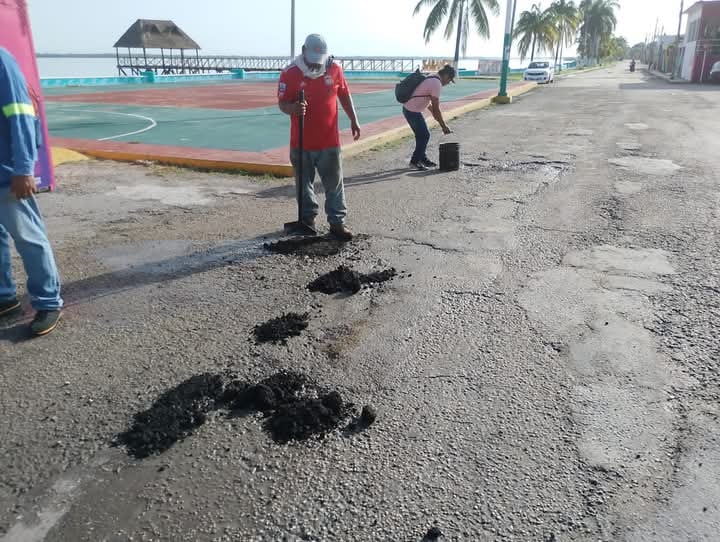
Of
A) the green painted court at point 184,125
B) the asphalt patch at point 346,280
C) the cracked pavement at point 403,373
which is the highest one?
the green painted court at point 184,125

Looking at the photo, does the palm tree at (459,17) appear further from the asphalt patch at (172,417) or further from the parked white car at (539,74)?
the asphalt patch at (172,417)

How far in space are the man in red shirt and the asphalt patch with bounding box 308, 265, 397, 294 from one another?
39.2 inches

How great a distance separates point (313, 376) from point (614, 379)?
1.73m

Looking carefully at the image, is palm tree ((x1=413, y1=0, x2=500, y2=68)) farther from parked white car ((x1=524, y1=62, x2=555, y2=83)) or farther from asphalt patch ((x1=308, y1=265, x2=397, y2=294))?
asphalt patch ((x1=308, y1=265, x2=397, y2=294))

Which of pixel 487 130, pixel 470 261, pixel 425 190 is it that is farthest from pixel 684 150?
pixel 470 261

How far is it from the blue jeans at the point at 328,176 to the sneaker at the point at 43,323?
8.61 ft

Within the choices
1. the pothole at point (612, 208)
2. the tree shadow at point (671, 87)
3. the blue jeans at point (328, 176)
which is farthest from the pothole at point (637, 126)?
the tree shadow at point (671, 87)

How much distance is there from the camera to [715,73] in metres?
39.8

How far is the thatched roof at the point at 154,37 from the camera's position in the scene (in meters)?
42.4

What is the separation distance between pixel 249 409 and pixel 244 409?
0.03 metres

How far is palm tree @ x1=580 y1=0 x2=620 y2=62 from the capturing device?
3680 inches

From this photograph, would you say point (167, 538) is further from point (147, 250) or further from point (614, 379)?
point (147, 250)

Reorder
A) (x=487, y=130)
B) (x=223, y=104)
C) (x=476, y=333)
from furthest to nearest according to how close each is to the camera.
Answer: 1. (x=223, y=104)
2. (x=487, y=130)
3. (x=476, y=333)

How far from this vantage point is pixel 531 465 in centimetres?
258
